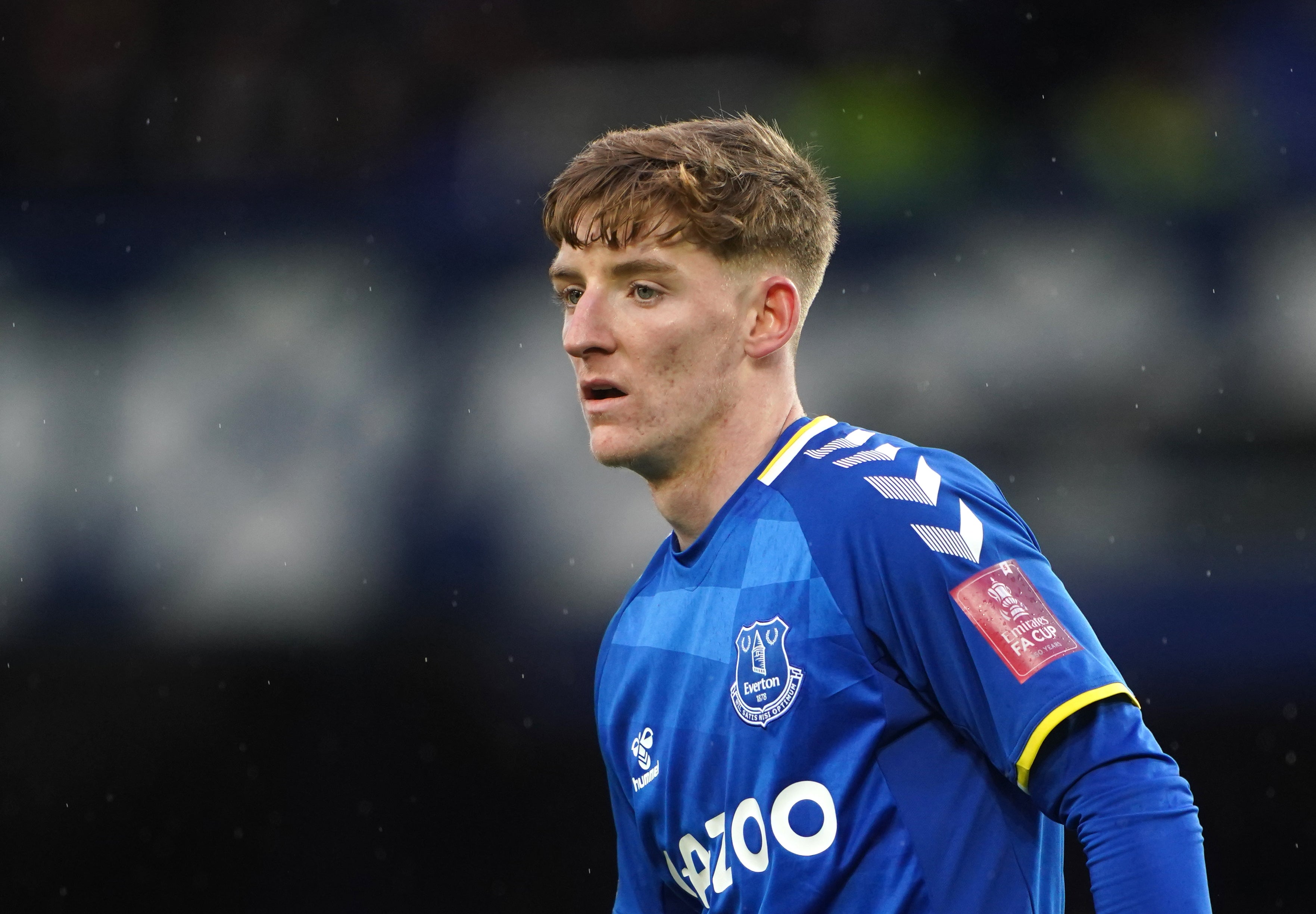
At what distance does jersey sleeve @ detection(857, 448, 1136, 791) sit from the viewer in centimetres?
122

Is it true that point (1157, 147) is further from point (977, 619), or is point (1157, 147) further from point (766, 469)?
point (977, 619)

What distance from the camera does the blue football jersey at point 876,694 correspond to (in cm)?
126

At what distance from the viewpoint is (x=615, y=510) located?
4473mm

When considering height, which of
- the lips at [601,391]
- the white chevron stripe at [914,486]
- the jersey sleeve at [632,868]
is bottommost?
the jersey sleeve at [632,868]

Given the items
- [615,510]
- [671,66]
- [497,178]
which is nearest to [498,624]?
[615,510]

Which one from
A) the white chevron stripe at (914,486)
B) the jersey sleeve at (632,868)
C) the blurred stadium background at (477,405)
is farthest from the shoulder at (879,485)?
the blurred stadium background at (477,405)

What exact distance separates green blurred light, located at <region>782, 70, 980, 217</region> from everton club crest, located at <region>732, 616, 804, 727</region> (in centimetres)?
332

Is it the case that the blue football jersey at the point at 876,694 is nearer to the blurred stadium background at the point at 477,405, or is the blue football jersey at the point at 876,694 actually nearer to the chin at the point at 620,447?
the chin at the point at 620,447

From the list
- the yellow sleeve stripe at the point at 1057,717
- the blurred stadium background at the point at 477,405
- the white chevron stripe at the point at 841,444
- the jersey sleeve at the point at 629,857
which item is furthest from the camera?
the blurred stadium background at the point at 477,405

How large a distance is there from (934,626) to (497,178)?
369 cm

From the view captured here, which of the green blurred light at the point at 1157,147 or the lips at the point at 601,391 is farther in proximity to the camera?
the green blurred light at the point at 1157,147

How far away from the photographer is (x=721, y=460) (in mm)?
1603

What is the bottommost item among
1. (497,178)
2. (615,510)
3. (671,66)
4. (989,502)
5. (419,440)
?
(989,502)

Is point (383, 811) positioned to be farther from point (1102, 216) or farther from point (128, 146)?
point (1102, 216)
